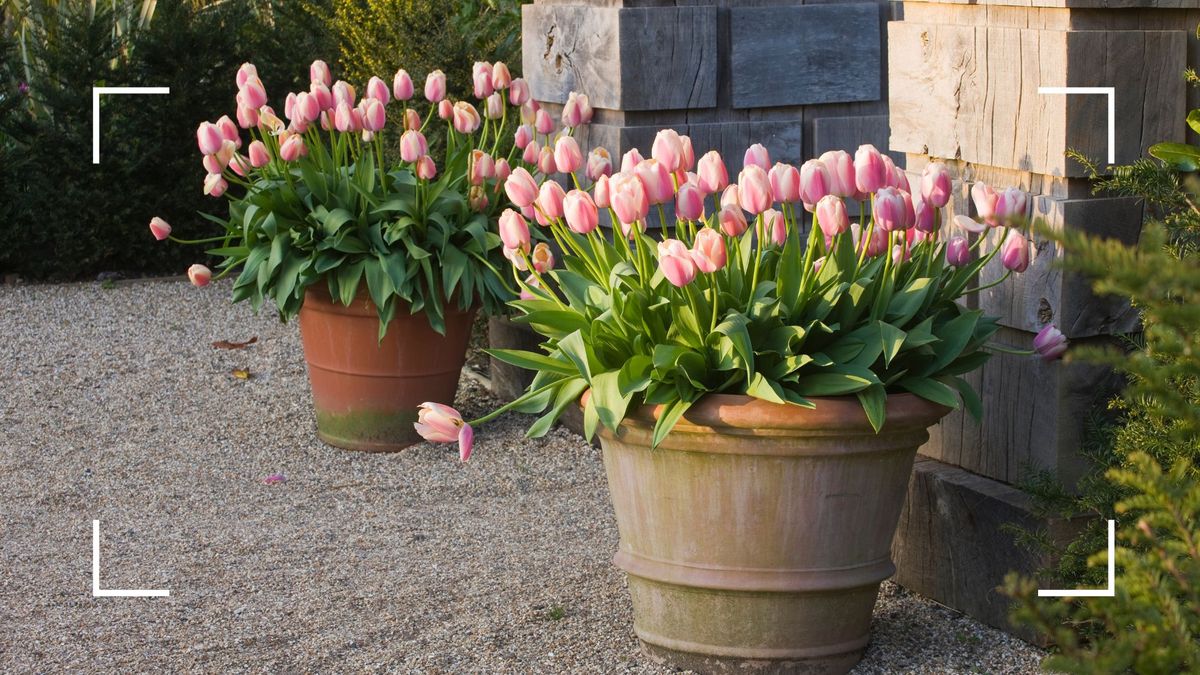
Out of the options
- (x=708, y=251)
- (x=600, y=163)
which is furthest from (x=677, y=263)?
(x=600, y=163)

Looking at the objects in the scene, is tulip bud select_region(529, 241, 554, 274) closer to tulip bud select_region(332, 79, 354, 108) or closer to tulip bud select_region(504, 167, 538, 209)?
tulip bud select_region(504, 167, 538, 209)

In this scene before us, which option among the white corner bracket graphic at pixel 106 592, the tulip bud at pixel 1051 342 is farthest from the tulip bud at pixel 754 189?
the white corner bracket graphic at pixel 106 592

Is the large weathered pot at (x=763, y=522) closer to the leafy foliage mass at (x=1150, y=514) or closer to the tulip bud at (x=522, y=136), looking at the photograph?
the leafy foliage mass at (x=1150, y=514)

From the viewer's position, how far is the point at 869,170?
2402mm

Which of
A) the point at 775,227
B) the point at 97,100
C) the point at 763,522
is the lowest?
the point at 763,522

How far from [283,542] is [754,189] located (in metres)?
1.90

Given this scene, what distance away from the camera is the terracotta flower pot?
168 inches

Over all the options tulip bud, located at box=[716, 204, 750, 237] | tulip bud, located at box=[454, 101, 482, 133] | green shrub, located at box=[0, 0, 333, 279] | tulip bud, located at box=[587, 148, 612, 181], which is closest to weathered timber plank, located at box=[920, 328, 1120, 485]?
tulip bud, located at box=[716, 204, 750, 237]

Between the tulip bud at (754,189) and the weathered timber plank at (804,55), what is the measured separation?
1.98 meters

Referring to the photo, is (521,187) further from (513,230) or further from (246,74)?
(246,74)

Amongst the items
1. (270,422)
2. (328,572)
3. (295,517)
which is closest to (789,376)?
(328,572)

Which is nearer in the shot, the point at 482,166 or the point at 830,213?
the point at 830,213

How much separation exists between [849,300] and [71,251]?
215 inches

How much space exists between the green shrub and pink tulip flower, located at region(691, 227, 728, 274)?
17.0 feet
